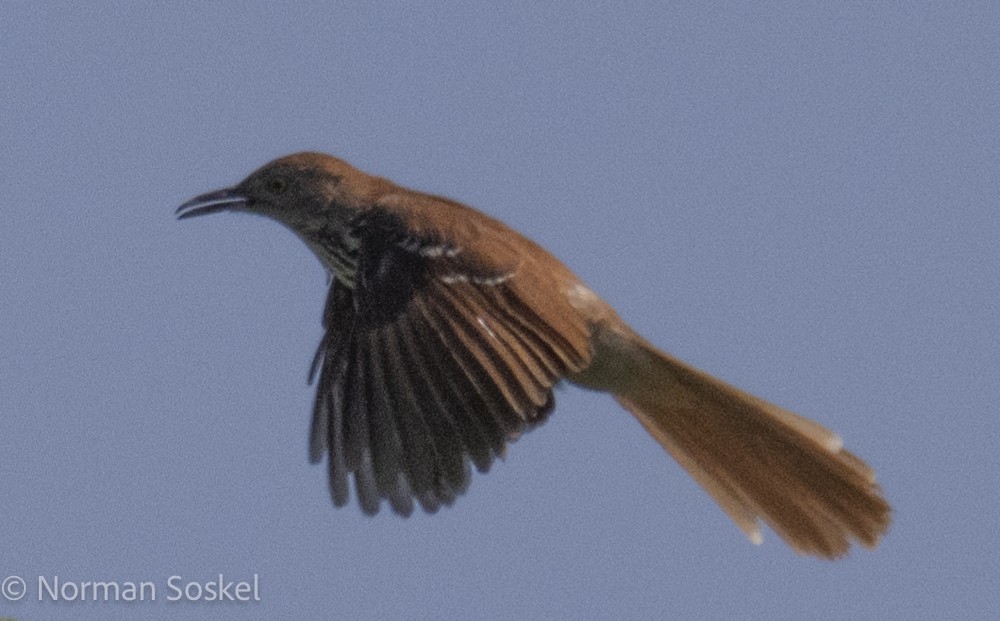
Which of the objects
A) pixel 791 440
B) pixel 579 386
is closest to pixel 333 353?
pixel 579 386

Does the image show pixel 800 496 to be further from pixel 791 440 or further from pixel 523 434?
pixel 523 434

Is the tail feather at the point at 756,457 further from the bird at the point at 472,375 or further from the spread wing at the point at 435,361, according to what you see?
the spread wing at the point at 435,361

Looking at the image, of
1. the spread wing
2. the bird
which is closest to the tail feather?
the bird

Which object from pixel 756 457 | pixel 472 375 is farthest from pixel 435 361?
pixel 756 457

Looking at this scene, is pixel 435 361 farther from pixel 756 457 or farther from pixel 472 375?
pixel 756 457

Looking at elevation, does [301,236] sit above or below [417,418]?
above

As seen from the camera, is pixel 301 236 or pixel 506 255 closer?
pixel 506 255

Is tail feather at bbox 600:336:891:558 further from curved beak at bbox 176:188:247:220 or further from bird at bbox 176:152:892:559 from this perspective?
curved beak at bbox 176:188:247:220
